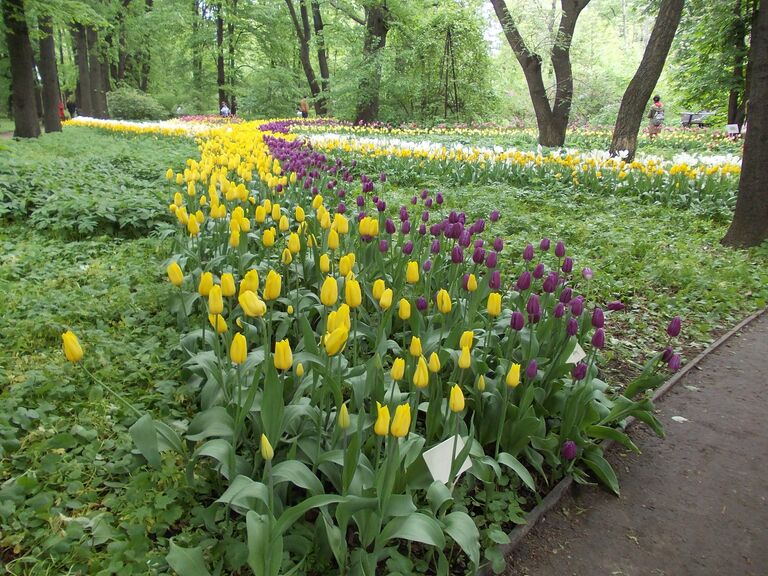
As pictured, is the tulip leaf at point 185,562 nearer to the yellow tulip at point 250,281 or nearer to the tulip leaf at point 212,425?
the tulip leaf at point 212,425

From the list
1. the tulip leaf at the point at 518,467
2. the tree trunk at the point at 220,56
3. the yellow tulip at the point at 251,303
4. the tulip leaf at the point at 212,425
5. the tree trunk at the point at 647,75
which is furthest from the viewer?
the tree trunk at the point at 220,56

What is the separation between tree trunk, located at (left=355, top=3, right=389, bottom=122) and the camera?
19.5 metres

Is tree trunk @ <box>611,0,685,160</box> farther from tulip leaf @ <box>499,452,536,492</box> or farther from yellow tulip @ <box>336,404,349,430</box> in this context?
yellow tulip @ <box>336,404,349,430</box>

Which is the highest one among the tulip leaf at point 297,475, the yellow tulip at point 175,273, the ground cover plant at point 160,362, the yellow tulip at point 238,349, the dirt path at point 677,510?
the yellow tulip at point 175,273

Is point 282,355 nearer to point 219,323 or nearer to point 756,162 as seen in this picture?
point 219,323

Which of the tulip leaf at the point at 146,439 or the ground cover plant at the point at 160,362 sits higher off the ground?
the tulip leaf at the point at 146,439

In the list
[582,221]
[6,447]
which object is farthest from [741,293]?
[6,447]

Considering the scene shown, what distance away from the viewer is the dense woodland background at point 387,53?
1697 centimetres

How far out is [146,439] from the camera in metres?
1.58

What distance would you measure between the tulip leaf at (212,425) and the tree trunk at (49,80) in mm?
15401

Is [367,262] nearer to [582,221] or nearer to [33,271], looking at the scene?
[33,271]

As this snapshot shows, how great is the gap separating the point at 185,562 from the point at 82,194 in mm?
5001

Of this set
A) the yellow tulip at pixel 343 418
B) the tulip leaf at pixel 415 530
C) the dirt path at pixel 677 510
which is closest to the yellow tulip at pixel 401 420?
the yellow tulip at pixel 343 418

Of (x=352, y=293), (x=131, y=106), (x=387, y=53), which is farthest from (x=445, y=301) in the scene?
(x=131, y=106)
